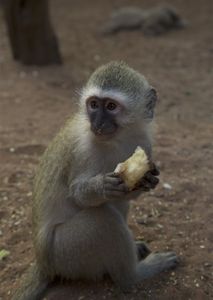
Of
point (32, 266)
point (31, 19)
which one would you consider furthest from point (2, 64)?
point (32, 266)

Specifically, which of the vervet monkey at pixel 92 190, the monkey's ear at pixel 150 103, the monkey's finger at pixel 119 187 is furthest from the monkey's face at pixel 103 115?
the monkey's finger at pixel 119 187

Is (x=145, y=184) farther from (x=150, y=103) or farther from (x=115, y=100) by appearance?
(x=150, y=103)

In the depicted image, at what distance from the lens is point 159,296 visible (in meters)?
4.42

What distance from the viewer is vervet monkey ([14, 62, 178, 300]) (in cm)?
424

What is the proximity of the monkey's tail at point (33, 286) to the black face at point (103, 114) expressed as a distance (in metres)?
1.14

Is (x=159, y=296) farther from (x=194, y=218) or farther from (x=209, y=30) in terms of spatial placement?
(x=209, y=30)

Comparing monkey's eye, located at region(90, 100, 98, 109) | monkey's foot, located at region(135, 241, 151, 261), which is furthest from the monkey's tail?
monkey's eye, located at region(90, 100, 98, 109)

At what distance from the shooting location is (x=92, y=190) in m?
4.10

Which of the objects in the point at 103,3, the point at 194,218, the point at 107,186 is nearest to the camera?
the point at 107,186

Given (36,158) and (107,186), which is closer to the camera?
(107,186)

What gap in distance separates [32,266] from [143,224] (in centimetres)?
113

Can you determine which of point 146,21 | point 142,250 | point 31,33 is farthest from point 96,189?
point 146,21

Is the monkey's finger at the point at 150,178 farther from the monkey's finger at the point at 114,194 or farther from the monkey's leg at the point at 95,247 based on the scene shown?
the monkey's leg at the point at 95,247

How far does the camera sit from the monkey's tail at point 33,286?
443cm
